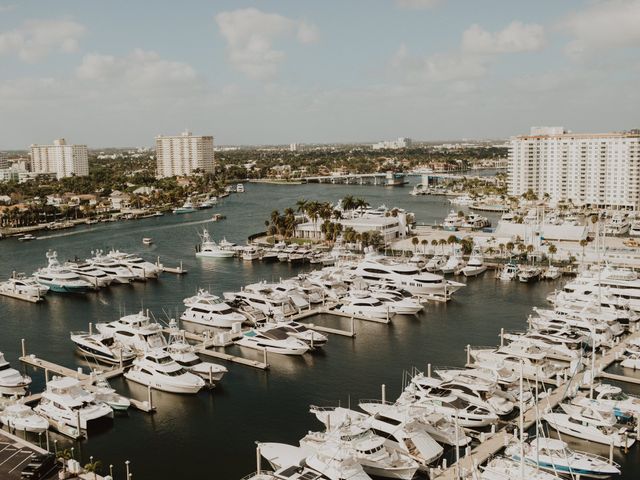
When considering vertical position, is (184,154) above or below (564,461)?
above

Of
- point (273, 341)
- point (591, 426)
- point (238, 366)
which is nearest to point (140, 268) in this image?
point (273, 341)

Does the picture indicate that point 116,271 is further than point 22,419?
Yes

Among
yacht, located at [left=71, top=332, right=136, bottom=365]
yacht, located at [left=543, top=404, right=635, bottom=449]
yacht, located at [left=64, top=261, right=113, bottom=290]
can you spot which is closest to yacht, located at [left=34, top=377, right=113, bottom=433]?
yacht, located at [left=71, top=332, right=136, bottom=365]

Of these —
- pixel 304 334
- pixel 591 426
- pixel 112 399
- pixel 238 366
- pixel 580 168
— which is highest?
pixel 580 168

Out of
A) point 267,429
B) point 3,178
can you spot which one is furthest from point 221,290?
point 3,178

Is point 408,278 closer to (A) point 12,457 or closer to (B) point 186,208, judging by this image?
(A) point 12,457

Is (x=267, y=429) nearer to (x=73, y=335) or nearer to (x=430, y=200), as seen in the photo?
(x=73, y=335)

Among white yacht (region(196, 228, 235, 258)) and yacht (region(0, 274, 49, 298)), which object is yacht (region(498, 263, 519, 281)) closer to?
white yacht (region(196, 228, 235, 258))
